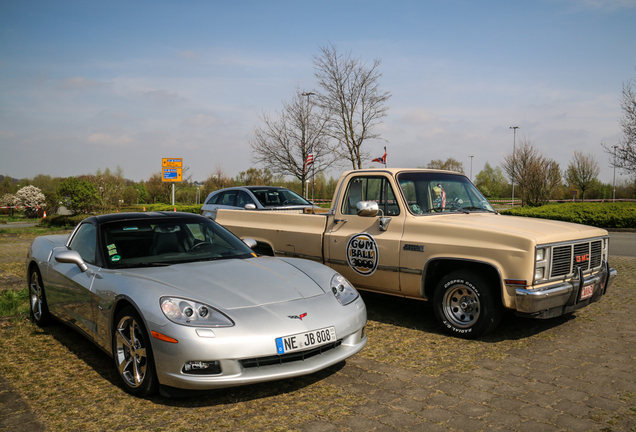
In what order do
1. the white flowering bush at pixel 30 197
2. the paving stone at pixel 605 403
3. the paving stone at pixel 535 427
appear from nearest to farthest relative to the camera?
1. the paving stone at pixel 535 427
2. the paving stone at pixel 605 403
3. the white flowering bush at pixel 30 197

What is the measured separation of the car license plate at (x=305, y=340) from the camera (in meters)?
3.39

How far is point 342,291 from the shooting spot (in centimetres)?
427

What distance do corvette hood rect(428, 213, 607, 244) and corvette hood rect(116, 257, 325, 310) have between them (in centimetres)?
206

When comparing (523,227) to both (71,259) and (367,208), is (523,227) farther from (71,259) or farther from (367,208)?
(71,259)

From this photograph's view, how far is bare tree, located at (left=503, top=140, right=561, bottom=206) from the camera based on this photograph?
31.8 metres

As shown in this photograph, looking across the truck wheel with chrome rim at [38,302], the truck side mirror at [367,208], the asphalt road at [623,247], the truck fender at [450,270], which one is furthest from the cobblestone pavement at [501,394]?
the asphalt road at [623,247]

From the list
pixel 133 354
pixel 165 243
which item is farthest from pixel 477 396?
pixel 165 243

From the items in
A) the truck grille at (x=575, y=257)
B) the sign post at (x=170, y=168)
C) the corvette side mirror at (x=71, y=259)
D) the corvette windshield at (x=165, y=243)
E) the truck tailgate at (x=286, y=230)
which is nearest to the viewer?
the corvette side mirror at (x=71, y=259)

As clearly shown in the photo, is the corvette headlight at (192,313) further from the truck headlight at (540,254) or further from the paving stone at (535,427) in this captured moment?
the truck headlight at (540,254)

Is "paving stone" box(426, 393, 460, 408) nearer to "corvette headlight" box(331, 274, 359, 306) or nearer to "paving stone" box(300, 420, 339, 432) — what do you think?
"paving stone" box(300, 420, 339, 432)

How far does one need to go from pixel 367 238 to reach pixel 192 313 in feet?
9.72

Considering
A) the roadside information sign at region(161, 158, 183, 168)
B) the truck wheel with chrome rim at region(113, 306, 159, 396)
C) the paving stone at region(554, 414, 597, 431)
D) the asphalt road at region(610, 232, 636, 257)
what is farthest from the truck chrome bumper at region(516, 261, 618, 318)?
the roadside information sign at region(161, 158, 183, 168)

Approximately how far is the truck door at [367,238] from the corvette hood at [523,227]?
0.63 metres

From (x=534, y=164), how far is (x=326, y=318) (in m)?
32.0
